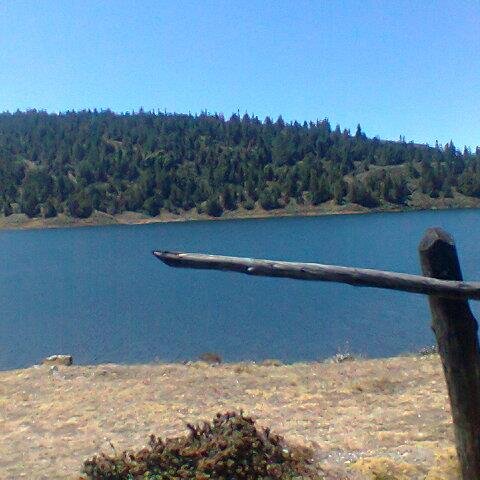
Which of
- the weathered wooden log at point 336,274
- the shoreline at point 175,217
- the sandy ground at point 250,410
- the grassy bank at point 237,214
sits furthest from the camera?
the grassy bank at point 237,214

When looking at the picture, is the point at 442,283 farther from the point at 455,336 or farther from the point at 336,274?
the point at 336,274

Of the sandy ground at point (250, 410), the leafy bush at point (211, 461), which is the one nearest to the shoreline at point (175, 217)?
the sandy ground at point (250, 410)

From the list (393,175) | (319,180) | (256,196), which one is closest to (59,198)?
(256,196)

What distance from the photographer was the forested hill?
14175cm

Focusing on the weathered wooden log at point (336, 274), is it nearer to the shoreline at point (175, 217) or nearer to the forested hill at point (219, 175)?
the shoreline at point (175, 217)

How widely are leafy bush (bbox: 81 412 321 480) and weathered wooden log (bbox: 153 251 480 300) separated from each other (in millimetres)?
1694

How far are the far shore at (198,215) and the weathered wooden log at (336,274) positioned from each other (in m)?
130

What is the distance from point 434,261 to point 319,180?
142 metres

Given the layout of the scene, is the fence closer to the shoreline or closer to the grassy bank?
the shoreline

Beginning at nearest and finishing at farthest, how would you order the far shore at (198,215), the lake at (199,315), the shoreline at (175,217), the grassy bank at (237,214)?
1. the lake at (199,315)
2. the shoreline at (175,217)
3. the far shore at (198,215)
4. the grassy bank at (237,214)

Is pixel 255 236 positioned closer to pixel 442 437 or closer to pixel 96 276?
pixel 96 276

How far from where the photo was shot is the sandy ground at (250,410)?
6367 mm

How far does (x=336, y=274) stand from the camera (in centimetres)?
412

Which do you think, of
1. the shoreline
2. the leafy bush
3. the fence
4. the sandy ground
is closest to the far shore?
the shoreline
